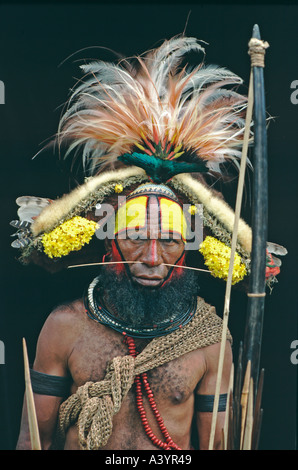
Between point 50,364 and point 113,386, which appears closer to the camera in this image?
point 113,386

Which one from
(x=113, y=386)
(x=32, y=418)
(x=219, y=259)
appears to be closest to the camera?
(x=32, y=418)

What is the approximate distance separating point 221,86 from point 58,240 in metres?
1.24

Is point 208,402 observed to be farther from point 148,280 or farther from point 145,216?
point 145,216

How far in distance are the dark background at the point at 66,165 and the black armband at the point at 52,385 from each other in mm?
200

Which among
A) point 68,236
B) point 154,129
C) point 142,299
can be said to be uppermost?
point 154,129

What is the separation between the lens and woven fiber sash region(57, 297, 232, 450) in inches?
131

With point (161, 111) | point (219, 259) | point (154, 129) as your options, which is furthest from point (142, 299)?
point (161, 111)

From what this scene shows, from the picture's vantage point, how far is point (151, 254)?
3.38 m

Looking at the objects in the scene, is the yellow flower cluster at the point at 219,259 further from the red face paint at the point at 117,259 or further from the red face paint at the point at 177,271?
the red face paint at the point at 117,259

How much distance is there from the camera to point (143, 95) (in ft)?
11.3

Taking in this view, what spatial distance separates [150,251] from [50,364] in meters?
0.82

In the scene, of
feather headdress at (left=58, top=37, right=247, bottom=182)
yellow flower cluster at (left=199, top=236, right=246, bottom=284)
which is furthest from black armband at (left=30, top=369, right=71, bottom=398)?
feather headdress at (left=58, top=37, right=247, bottom=182)

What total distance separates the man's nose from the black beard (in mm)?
→ 142

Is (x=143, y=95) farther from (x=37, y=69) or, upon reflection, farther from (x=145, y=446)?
(x=145, y=446)
